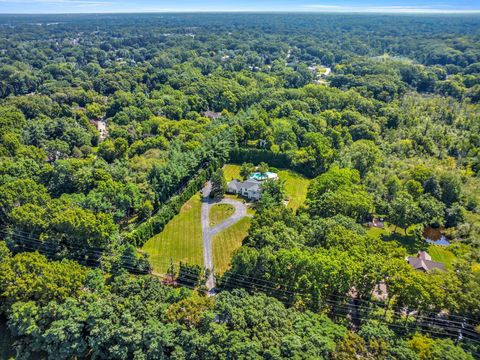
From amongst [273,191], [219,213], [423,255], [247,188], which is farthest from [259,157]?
[423,255]

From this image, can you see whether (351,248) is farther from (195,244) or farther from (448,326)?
(195,244)

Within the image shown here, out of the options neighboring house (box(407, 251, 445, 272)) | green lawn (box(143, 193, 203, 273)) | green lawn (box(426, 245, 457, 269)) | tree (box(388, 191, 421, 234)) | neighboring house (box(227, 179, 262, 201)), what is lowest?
green lawn (box(426, 245, 457, 269))

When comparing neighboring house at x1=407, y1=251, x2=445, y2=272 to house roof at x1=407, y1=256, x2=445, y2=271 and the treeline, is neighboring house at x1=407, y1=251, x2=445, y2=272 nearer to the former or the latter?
house roof at x1=407, y1=256, x2=445, y2=271

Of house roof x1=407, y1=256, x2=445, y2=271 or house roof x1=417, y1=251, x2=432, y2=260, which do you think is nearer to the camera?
house roof x1=407, y1=256, x2=445, y2=271

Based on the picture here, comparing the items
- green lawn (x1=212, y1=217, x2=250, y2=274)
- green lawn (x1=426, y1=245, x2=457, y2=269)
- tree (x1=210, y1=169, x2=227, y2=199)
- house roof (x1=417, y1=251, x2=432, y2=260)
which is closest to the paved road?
green lawn (x1=212, y1=217, x2=250, y2=274)

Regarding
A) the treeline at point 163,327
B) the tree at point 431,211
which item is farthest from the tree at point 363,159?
the treeline at point 163,327

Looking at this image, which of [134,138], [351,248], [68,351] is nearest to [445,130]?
[351,248]
